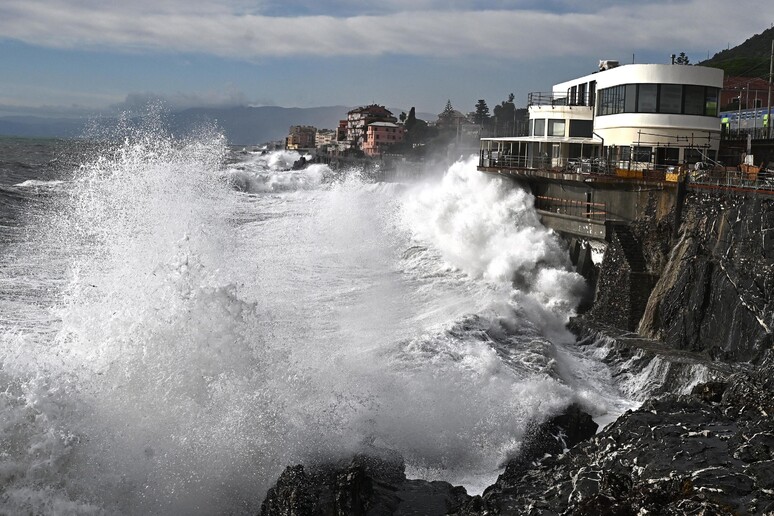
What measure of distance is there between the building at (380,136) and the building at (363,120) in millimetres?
5145

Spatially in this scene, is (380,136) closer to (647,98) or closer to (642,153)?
(647,98)

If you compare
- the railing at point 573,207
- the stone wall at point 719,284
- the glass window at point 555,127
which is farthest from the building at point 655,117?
the stone wall at point 719,284

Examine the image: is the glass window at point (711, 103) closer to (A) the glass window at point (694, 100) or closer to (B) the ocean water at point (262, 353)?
(A) the glass window at point (694, 100)

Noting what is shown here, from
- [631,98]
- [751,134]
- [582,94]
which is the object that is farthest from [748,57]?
[631,98]

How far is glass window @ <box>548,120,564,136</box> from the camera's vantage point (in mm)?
31453

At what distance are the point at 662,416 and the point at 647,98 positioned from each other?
17425mm

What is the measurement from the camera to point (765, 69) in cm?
9475

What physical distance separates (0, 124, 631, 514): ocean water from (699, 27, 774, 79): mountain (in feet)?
254

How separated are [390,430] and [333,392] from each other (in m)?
1.38

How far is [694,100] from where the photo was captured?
86.3ft

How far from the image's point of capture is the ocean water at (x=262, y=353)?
452 inches

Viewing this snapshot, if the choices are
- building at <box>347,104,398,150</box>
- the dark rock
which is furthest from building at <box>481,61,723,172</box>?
building at <box>347,104,398,150</box>

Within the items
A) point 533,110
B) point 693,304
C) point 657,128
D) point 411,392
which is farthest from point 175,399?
point 533,110

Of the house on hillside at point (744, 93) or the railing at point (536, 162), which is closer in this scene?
the railing at point (536, 162)
